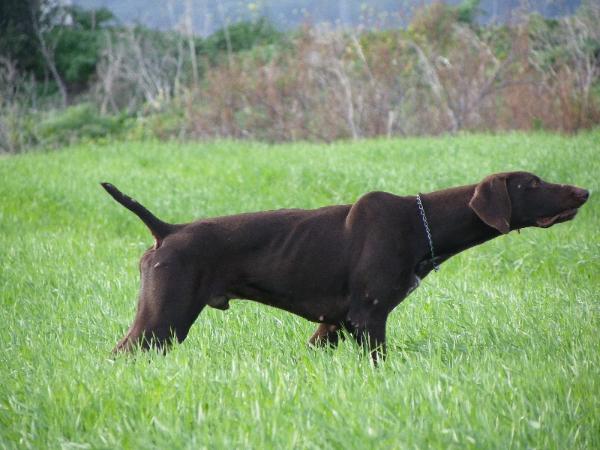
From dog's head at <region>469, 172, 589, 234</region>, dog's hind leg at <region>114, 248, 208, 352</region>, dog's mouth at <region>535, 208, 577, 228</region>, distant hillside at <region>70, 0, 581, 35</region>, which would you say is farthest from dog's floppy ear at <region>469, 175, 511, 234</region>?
distant hillside at <region>70, 0, 581, 35</region>

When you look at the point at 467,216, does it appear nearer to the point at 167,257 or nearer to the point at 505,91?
the point at 167,257

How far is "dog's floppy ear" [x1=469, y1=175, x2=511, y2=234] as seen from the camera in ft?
16.7

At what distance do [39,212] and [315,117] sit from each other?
10441mm

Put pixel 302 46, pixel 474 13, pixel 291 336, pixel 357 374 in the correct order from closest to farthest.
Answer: pixel 357 374 < pixel 291 336 < pixel 302 46 < pixel 474 13

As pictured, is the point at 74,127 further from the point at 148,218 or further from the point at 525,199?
the point at 525,199

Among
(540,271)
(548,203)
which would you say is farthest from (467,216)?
(540,271)

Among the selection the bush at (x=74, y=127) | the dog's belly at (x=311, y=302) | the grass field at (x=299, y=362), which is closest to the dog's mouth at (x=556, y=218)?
the grass field at (x=299, y=362)

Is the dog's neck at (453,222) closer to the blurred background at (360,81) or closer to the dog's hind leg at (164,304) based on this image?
the dog's hind leg at (164,304)

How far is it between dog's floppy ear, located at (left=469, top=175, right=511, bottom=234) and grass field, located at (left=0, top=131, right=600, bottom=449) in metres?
0.73

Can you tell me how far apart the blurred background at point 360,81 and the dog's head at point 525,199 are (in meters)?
13.0

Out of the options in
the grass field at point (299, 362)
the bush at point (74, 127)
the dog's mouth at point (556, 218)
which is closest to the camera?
the grass field at point (299, 362)

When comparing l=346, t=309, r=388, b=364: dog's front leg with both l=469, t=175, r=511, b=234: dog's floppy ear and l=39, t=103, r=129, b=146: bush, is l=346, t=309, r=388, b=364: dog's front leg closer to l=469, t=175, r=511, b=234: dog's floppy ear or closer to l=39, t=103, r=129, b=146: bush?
l=469, t=175, r=511, b=234: dog's floppy ear

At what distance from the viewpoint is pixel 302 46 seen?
2200cm

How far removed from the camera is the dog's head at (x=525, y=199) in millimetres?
5141
